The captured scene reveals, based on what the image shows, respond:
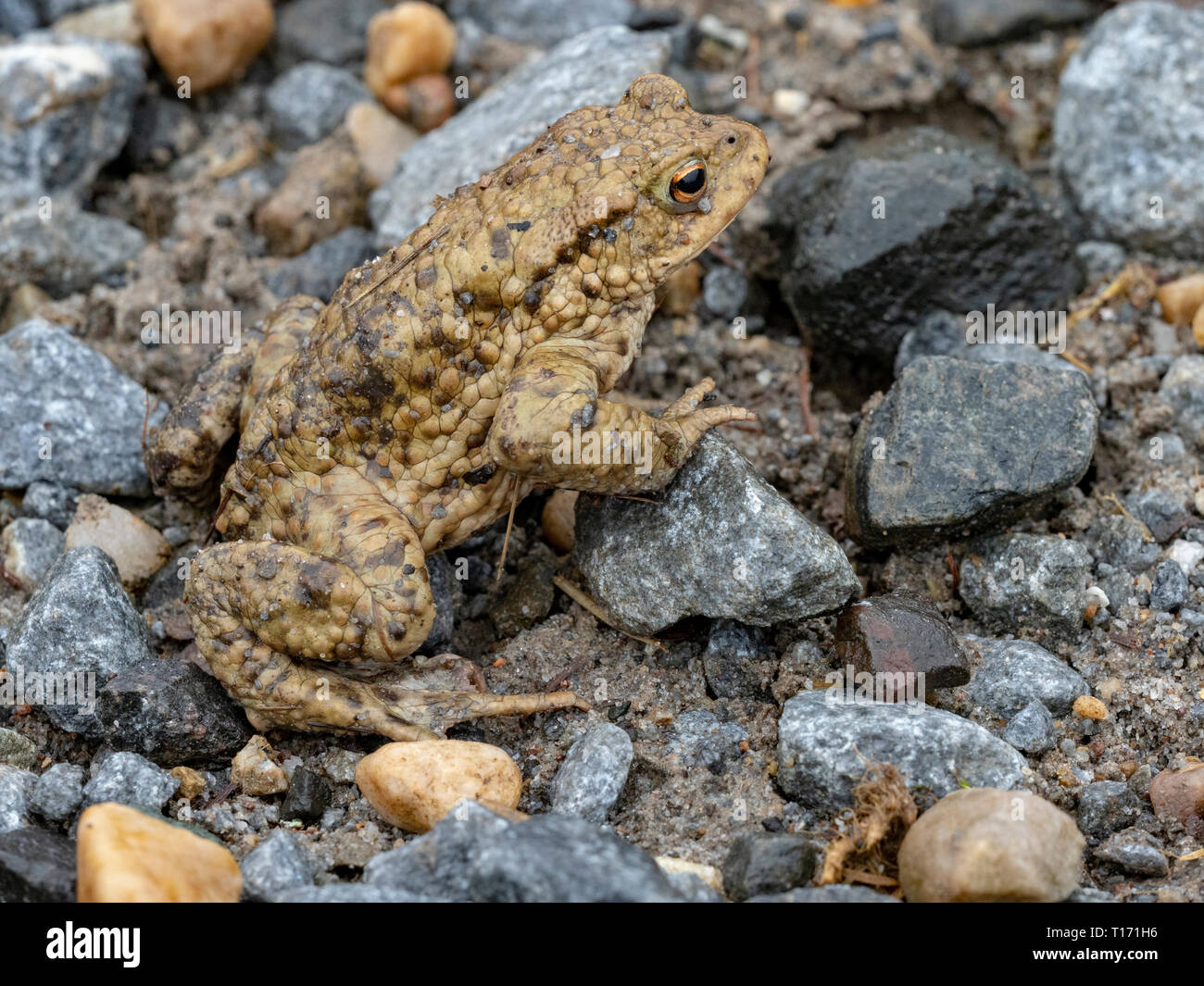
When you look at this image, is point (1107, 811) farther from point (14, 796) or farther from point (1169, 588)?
point (14, 796)

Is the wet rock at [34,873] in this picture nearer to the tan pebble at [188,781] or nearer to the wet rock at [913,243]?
the tan pebble at [188,781]

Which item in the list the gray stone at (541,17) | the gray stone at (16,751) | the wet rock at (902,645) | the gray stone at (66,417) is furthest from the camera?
the gray stone at (541,17)

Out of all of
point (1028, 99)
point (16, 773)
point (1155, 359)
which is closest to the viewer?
point (16, 773)

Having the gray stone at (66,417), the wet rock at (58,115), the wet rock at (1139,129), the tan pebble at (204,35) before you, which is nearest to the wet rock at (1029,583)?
the wet rock at (1139,129)

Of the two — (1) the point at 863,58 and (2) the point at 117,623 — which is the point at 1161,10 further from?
(2) the point at 117,623

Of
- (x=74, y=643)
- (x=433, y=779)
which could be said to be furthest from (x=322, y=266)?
(x=433, y=779)

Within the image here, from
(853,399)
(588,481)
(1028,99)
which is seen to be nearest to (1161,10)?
(1028,99)
